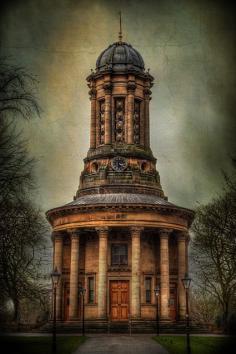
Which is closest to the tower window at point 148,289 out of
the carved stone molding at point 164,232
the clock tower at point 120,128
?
the carved stone molding at point 164,232

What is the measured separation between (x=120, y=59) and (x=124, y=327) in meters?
24.4

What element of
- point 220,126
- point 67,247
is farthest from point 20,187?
point 67,247

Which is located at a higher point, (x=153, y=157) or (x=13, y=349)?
(x=153, y=157)

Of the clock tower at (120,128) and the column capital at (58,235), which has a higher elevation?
the clock tower at (120,128)

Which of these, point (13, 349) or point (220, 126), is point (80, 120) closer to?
point (220, 126)

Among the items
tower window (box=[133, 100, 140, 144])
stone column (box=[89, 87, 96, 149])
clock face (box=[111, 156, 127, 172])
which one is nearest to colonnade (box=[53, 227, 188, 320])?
clock face (box=[111, 156, 127, 172])

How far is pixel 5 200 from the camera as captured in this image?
26.3m

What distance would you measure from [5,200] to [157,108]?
21.6 m

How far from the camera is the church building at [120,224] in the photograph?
47.2 metres

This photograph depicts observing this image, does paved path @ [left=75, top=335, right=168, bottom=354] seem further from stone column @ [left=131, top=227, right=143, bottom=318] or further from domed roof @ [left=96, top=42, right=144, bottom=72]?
domed roof @ [left=96, top=42, right=144, bottom=72]

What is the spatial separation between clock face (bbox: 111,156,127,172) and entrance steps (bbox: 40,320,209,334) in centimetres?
1313

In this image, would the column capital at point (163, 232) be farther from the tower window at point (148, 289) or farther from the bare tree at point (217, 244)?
the tower window at point (148, 289)

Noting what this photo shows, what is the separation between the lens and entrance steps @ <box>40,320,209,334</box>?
145ft

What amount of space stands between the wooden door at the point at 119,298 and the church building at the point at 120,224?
0.08 metres
